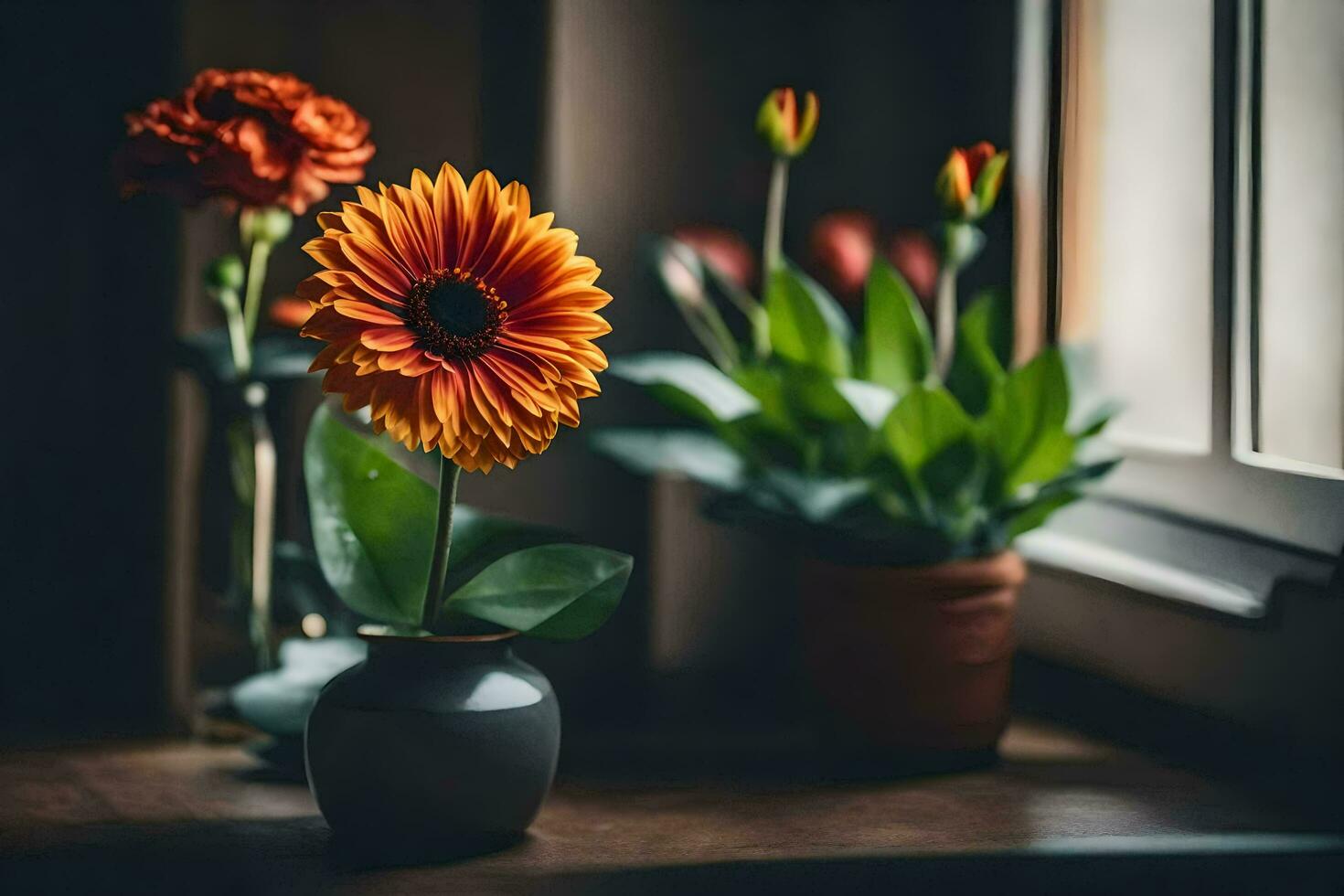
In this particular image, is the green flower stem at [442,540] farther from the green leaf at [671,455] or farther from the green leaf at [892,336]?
the green leaf at [892,336]

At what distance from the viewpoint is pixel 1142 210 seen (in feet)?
3.17

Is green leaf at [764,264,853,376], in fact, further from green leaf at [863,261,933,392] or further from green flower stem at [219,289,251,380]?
green flower stem at [219,289,251,380]

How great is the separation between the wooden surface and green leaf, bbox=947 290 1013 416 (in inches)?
8.8

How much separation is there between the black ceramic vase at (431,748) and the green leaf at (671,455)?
0.20 meters

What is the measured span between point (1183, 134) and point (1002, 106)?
13 cm

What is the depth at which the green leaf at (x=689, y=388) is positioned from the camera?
2.61 feet

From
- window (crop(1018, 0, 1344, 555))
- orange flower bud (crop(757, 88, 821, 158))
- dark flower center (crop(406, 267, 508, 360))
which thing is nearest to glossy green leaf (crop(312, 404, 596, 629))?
dark flower center (crop(406, 267, 508, 360))

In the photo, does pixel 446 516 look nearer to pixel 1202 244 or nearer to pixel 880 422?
pixel 880 422

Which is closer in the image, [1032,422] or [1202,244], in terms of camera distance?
[1032,422]

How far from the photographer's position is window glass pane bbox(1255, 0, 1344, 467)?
796 millimetres

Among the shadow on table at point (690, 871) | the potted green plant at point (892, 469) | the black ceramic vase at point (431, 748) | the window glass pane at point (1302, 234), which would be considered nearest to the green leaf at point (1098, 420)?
the potted green plant at point (892, 469)

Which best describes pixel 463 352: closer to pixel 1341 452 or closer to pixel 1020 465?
pixel 1020 465

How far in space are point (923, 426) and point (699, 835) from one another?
257mm

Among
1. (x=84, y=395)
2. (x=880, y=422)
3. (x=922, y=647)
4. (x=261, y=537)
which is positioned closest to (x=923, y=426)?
(x=880, y=422)
